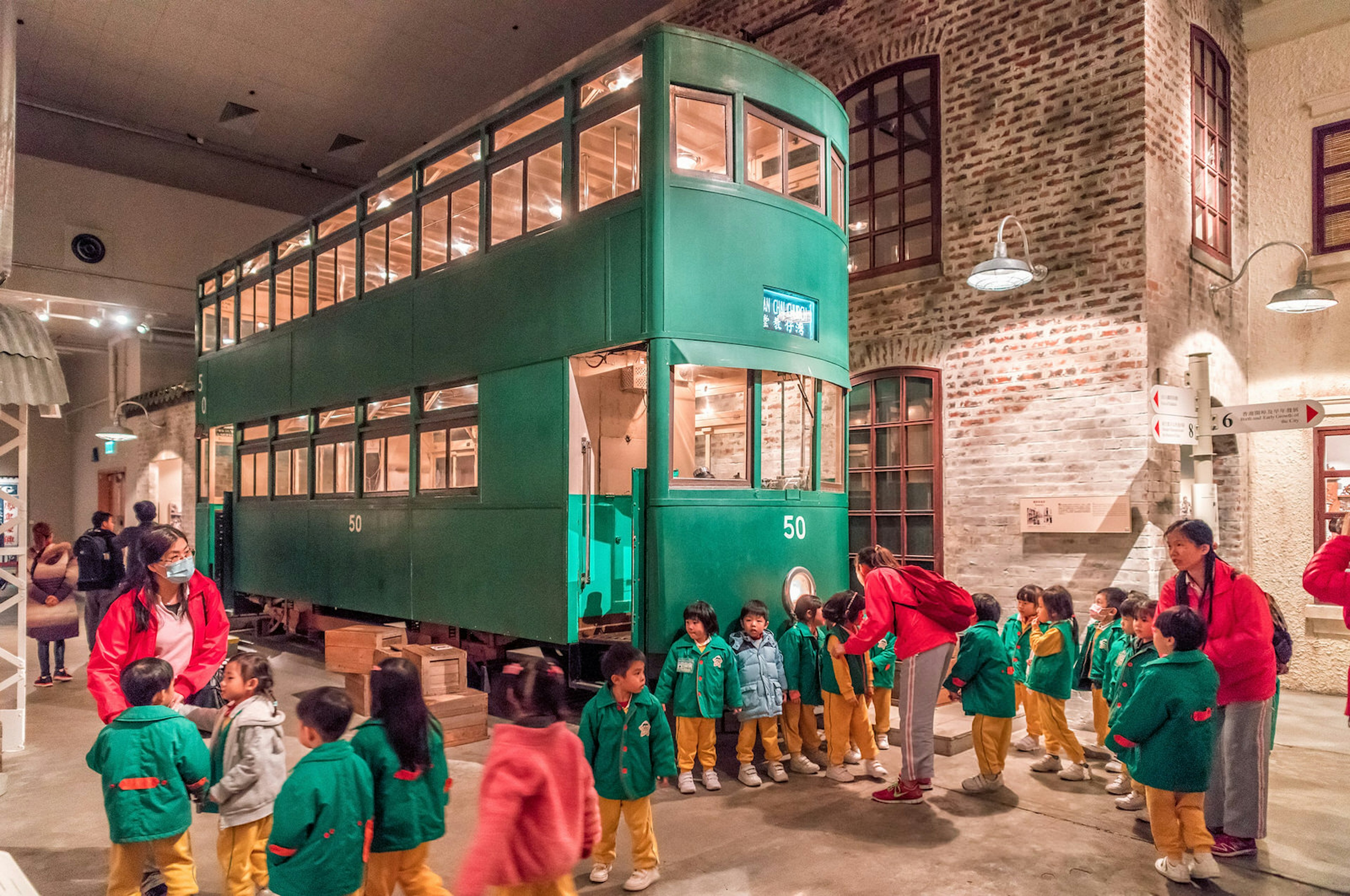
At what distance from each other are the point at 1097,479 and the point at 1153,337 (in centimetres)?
150

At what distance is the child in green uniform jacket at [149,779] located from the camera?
387cm

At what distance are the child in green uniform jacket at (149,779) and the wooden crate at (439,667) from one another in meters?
3.62

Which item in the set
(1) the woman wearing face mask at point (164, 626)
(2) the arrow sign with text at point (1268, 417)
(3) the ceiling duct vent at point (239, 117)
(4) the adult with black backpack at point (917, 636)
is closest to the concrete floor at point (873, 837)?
(4) the adult with black backpack at point (917, 636)

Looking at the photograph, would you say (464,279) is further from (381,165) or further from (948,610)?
(381,165)

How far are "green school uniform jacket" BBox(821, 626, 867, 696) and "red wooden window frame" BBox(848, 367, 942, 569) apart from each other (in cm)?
381

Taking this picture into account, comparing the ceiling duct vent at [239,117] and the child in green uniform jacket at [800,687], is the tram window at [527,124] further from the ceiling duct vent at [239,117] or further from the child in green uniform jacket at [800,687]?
the ceiling duct vent at [239,117]

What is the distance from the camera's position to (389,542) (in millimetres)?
9891

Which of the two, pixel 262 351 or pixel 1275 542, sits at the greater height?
pixel 262 351

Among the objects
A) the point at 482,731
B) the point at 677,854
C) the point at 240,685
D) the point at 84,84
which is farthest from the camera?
the point at 84,84

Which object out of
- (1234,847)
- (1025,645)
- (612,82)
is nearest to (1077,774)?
(1025,645)

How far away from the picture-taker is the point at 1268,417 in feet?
25.6

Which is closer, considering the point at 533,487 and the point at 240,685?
the point at 240,685

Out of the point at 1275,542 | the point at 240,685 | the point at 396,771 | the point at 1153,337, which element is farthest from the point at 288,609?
the point at 1275,542

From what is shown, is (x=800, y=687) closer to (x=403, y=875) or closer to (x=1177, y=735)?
(x=1177, y=735)
